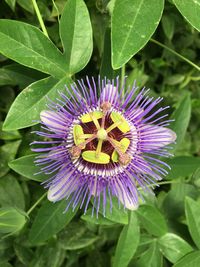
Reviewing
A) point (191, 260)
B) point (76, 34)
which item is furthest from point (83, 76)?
point (191, 260)

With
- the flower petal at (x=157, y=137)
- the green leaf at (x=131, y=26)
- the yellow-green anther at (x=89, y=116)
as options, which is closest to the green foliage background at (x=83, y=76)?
the green leaf at (x=131, y=26)

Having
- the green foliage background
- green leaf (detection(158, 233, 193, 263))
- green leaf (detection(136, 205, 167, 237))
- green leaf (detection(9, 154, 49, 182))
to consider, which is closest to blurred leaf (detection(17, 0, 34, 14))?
the green foliage background

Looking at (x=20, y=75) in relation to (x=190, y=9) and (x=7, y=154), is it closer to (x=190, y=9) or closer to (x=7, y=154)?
(x=7, y=154)

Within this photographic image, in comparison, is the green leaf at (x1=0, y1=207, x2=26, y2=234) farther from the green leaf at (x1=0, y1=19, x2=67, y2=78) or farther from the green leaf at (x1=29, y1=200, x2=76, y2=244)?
the green leaf at (x1=0, y1=19, x2=67, y2=78)

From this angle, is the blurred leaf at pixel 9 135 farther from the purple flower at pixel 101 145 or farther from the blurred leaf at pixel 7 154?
the purple flower at pixel 101 145

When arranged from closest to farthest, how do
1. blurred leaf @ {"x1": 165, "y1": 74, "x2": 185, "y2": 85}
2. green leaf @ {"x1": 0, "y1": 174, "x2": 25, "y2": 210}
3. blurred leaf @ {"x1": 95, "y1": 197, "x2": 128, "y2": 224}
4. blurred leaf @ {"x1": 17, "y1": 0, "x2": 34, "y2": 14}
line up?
1. blurred leaf @ {"x1": 95, "y1": 197, "x2": 128, "y2": 224}
2. blurred leaf @ {"x1": 17, "y1": 0, "x2": 34, "y2": 14}
3. green leaf @ {"x1": 0, "y1": 174, "x2": 25, "y2": 210}
4. blurred leaf @ {"x1": 165, "y1": 74, "x2": 185, "y2": 85}

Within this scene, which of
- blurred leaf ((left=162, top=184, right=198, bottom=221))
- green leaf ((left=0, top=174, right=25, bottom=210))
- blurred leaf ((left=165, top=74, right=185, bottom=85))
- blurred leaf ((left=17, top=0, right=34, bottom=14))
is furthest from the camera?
blurred leaf ((left=165, top=74, right=185, bottom=85))
